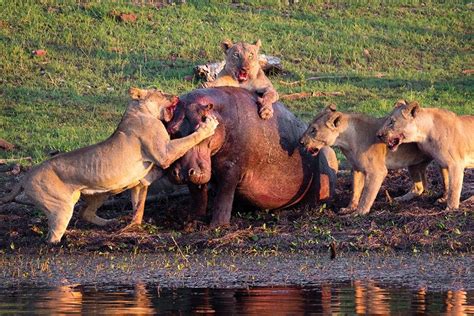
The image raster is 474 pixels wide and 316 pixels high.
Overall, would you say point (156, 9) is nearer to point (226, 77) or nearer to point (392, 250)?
point (226, 77)

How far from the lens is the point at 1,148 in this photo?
1573 centimetres

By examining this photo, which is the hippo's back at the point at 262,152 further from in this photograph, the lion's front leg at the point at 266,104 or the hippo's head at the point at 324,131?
the hippo's head at the point at 324,131

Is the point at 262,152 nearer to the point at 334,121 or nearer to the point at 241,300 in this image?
the point at 334,121

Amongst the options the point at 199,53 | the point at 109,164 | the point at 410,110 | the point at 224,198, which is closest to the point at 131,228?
the point at 109,164

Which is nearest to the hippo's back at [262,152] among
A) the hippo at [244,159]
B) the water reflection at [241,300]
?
the hippo at [244,159]

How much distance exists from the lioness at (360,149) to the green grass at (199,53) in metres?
4.25

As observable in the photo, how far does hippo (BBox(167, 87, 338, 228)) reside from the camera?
1194cm

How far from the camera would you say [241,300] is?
938cm

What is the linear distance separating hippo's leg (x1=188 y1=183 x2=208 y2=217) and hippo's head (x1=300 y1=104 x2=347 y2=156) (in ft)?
3.61

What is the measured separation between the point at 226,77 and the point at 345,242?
282cm

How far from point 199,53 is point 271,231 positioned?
830 centimetres

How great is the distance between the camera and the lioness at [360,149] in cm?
1262

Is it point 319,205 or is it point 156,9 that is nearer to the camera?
point 319,205

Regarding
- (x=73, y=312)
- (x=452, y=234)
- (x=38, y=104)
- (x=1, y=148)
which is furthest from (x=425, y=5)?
(x=73, y=312)
